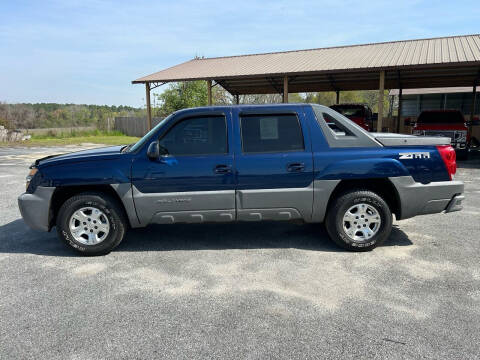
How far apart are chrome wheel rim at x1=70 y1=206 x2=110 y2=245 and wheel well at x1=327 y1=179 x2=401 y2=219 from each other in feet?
9.15

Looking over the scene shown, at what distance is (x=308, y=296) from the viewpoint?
329 cm

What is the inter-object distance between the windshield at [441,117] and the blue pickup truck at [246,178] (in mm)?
10801

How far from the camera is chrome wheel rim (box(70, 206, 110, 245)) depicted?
170 inches

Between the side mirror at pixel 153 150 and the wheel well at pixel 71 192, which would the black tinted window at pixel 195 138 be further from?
the wheel well at pixel 71 192

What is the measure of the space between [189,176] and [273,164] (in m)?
1.00

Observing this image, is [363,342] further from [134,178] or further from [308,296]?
[134,178]

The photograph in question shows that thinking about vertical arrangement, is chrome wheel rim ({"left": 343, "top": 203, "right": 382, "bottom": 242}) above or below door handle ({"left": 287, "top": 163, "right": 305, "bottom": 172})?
below

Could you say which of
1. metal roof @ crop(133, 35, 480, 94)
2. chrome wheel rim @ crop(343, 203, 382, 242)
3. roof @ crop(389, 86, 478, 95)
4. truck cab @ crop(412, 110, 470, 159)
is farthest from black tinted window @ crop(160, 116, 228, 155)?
roof @ crop(389, 86, 478, 95)

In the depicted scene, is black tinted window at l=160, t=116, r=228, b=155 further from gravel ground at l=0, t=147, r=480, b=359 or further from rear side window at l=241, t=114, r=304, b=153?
gravel ground at l=0, t=147, r=480, b=359

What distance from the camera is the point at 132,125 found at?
1254 inches

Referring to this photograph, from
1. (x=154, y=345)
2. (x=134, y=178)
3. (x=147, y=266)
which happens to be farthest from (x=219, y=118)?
(x=154, y=345)

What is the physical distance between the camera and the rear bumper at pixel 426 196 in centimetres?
432

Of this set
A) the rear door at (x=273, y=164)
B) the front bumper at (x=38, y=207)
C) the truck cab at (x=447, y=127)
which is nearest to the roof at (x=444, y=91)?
the truck cab at (x=447, y=127)

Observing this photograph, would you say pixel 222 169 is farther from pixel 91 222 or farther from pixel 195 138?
pixel 91 222
